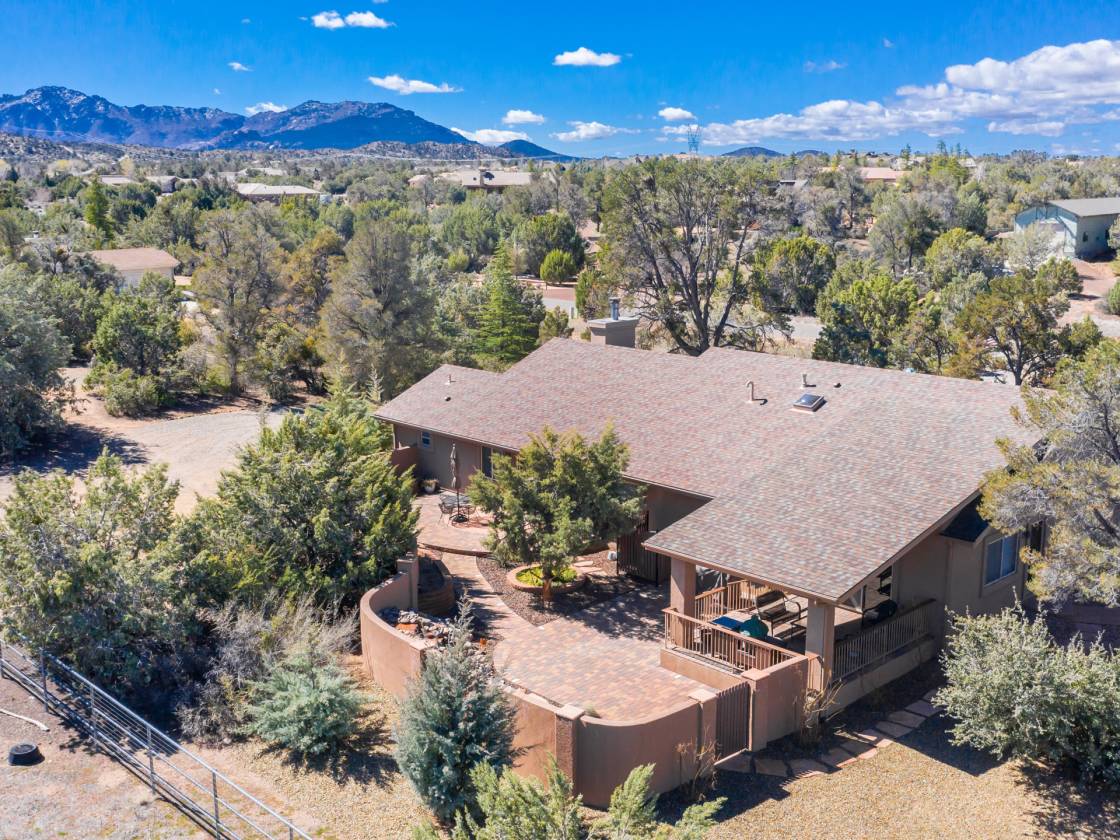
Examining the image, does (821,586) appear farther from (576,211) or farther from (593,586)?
(576,211)

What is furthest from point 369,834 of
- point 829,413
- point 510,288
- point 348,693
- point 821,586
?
point 510,288

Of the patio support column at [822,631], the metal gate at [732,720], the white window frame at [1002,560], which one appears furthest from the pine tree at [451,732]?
the white window frame at [1002,560]

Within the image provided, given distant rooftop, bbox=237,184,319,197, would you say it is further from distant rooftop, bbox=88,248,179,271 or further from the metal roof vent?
the metal roof vent

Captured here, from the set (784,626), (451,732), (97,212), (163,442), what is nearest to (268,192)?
(97,212)

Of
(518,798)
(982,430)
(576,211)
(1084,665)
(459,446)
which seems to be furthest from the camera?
(576,211)

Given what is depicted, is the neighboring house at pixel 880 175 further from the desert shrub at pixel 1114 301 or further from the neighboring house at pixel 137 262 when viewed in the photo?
the neighboring house at pixel 137 262
